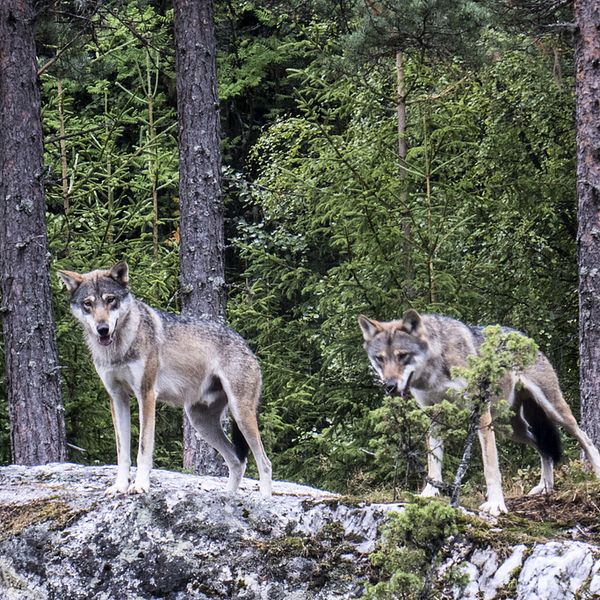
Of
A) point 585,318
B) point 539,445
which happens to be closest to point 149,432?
point 539,445

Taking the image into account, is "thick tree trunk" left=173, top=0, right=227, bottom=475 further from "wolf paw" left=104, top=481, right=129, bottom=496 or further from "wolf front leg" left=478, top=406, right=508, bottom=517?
"wolf front leg" left=478, top=406, right=508, bottom=517

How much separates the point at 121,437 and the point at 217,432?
896 mm

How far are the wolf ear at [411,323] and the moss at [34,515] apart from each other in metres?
2.80

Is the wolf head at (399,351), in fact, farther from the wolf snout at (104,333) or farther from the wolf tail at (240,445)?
the wolf snout at (104,333)

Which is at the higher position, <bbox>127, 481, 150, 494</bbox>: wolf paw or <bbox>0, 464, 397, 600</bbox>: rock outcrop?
<bbox>127, 481, 150, 494</bbox>: wolf paw

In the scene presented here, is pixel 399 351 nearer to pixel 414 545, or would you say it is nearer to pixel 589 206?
pixel 414 545

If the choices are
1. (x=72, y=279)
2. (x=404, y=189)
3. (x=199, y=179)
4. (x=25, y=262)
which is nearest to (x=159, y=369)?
(x=72, y=279)

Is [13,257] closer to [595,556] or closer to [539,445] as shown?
[539,445]

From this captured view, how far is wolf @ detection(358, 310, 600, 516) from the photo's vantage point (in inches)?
300

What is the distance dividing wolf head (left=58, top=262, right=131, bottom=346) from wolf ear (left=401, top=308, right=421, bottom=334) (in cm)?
216

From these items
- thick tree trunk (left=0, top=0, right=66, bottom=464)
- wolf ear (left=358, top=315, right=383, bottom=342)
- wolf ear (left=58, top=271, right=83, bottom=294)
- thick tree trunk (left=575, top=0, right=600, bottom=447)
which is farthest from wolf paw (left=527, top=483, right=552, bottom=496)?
thick tree trunk (left=0, top=0, right=66, bottom=464)

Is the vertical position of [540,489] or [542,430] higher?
[542,430]

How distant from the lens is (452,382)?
25.8 ft

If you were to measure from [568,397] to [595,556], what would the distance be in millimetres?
8901
